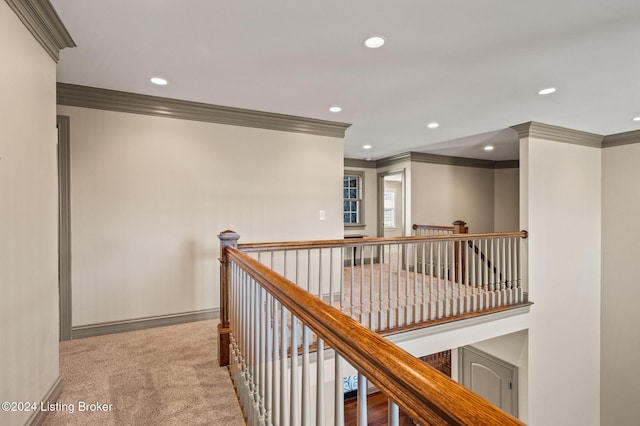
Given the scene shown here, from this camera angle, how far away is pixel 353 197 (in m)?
7.15

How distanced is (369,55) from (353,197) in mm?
4797

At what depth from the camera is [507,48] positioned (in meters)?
2.35

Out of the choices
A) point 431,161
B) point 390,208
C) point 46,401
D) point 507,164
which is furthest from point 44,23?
point 390,208

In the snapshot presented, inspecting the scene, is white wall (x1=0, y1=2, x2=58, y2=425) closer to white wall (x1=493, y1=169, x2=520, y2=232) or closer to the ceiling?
the ceiling

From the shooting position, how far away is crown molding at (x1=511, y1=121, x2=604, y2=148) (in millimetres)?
4312

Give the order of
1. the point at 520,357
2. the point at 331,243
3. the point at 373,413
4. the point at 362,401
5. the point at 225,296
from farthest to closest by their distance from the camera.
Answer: the point at 373,413 < the point at 520,357 < the point at 331,243 < the point at 225,296 < the point at 362,401

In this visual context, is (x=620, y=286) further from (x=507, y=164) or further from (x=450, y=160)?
(x=450, y=160)

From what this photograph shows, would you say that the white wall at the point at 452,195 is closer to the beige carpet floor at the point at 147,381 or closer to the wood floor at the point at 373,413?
the wood floor at the point at 373,413

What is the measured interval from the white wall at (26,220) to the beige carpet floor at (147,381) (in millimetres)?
259

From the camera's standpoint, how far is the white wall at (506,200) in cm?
711

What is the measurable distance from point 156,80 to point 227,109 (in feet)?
2.77

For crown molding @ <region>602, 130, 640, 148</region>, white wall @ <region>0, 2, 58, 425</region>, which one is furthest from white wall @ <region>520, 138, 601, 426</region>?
white wall @ <region>0, 2, 58, 425</region>

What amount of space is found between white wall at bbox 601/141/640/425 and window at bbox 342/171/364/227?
4.18 metres

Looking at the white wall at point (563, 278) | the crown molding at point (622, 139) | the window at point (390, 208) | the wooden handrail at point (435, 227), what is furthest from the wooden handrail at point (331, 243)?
the window at point (390, 208)
